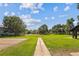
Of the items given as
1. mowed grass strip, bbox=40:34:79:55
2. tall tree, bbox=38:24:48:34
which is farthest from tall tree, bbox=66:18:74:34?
tall tree, bbox=38:24:48:34

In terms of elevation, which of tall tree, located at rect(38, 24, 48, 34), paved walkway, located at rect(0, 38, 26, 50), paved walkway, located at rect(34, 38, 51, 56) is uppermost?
tall tree, located at rect(38, 24, 48, 34)

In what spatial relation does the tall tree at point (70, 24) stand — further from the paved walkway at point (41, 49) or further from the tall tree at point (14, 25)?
the tall tree at point (14, 25)

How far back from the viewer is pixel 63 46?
847 cm

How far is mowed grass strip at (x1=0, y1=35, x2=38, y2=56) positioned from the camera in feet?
27.2

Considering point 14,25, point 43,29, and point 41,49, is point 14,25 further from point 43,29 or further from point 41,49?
point 41,49

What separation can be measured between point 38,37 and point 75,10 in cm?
120

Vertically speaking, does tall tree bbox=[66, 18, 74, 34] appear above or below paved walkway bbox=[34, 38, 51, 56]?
above

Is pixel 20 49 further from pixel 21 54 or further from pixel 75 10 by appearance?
pixel 75 10

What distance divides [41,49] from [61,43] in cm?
56

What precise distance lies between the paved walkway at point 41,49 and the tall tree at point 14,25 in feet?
1.69

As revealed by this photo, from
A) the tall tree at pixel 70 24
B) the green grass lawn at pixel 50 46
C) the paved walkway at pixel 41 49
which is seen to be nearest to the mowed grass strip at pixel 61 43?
the green grass lawn at pixel 50 46

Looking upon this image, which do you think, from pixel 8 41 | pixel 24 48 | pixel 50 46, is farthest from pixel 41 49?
pixel 8 41

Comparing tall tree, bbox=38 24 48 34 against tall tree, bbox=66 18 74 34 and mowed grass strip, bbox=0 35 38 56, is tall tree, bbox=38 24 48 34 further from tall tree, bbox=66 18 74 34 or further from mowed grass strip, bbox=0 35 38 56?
tall tree, bbox=66 18 74 34

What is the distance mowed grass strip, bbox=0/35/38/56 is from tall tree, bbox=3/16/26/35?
25cm
